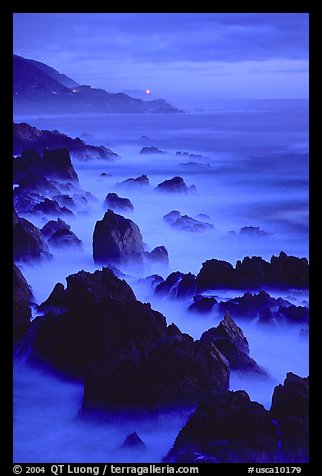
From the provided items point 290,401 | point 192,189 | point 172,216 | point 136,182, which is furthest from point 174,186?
point 290,401

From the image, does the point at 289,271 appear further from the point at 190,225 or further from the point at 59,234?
the point at 59,234

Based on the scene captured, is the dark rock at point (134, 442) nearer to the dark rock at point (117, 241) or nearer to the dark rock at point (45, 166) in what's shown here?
the dark rock at point (117, 241)

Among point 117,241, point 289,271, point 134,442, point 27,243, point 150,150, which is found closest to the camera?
point 134,442

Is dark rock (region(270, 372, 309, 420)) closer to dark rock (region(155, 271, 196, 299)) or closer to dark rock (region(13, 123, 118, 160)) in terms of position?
dark rock (region(155, 271, 196, 299))
